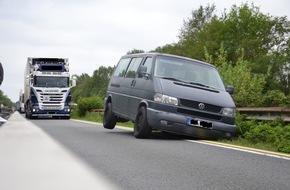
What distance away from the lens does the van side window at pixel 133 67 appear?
12.1 metres

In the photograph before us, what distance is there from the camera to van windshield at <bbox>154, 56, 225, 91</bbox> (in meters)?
11.1

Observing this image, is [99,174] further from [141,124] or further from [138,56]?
[138,56]

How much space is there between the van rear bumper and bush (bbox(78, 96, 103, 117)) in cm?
2203

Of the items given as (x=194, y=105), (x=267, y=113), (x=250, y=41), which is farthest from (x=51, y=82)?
(x=250, y=41)

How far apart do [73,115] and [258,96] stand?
23.6 m

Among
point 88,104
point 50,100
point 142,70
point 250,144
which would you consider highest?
point 142,70

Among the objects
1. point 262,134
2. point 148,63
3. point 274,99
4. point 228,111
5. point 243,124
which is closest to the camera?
point 262,134

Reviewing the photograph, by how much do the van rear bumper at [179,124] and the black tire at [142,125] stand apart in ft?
0.53

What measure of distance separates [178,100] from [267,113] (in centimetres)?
201

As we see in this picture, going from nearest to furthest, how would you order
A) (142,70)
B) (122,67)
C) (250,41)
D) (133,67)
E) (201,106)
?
(201,106), (142,70), (133,67), (122,67), (250,41)

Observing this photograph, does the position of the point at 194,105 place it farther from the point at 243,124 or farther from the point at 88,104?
the point at 88,104

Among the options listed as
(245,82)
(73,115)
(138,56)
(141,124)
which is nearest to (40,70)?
(73,115)

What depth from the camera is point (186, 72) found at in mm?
11359

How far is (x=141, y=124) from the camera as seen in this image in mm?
10758
